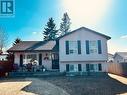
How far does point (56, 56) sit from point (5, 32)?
24600 millimetres

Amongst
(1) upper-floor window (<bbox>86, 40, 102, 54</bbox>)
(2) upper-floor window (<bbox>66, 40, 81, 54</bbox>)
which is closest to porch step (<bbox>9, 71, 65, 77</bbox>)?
(2) upper-floor window (<bbox>66, 40, 81, 54</bbox>)

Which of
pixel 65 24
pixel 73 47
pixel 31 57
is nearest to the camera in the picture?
pixel 73 47

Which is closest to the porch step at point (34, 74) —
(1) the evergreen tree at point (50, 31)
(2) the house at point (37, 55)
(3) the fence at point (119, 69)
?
(2) the house at point (37, 55)

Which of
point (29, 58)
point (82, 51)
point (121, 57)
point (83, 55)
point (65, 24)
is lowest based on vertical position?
point (29, 58)

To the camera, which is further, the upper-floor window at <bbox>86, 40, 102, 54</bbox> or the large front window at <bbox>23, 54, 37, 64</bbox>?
the large front window at <bbox>23, 54, 37, 64</bbox>

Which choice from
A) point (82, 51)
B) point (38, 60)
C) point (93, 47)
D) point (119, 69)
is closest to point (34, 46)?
point (38, 60)

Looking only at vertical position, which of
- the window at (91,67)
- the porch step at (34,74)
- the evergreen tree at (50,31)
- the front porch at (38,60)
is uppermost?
the evergreen tree at (50,31)

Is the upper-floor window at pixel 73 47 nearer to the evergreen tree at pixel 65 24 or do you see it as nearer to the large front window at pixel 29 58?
the large front window at pixel 29 58

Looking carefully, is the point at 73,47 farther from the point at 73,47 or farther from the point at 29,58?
the point at 29,58

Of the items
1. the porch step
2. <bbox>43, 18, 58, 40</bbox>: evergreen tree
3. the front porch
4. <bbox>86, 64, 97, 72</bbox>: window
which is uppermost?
<bbox>43, 18, 58, 40</bbox>: evergreen tree

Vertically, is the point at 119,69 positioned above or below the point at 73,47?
below

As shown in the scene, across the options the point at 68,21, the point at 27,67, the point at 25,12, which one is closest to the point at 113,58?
the point at 68,21

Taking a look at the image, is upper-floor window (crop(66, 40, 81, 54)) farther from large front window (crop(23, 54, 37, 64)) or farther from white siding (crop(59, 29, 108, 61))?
large front window (crop(23, 54, 37, 64))

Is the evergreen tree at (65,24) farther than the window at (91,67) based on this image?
Yes
